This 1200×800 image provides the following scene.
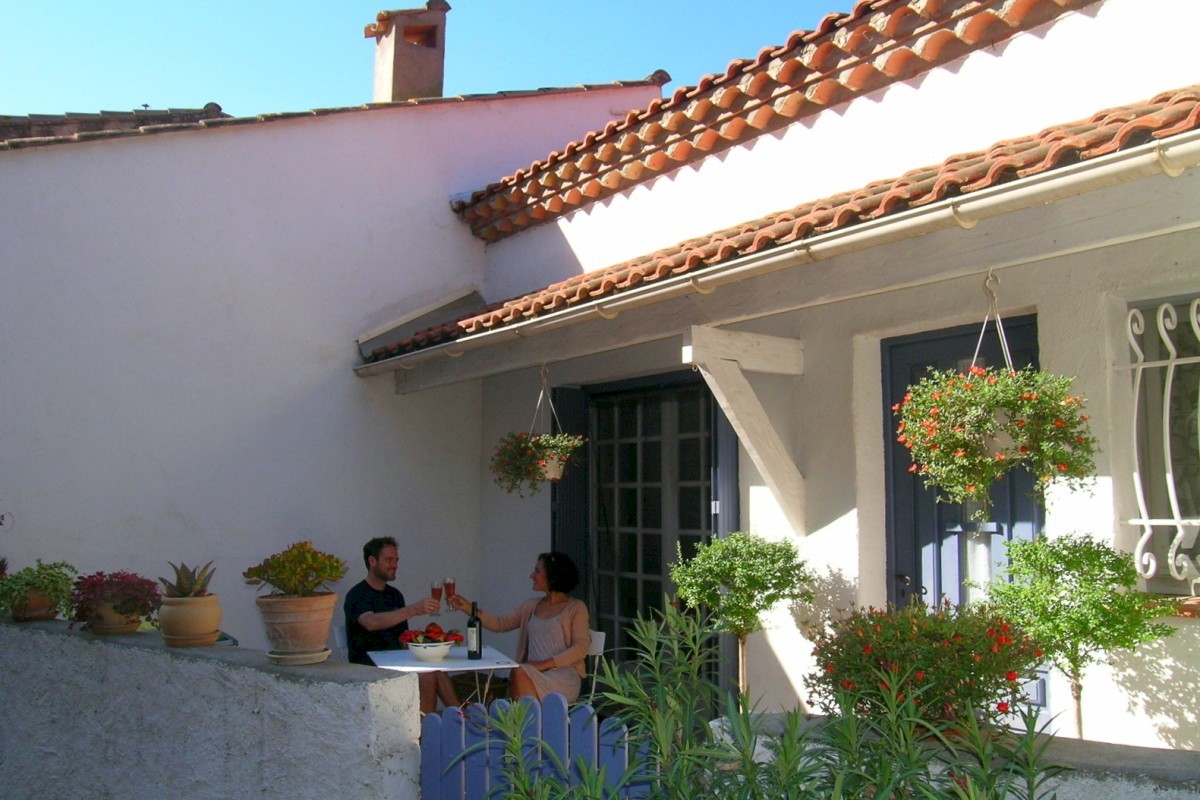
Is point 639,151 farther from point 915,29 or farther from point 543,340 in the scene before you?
point 915,29

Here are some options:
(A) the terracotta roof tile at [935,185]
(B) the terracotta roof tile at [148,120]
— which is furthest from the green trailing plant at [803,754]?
(B) the terracotta roof tile at [148,120]

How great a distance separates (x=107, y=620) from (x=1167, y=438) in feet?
15.8

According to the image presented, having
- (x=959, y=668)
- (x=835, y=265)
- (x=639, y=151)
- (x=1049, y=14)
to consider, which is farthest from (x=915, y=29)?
(x=959, y=668)

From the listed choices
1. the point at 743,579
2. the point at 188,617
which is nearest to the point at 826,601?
the point at 743,579

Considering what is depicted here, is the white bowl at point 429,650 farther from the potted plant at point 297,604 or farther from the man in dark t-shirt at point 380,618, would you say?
the potted plant at point 297,604

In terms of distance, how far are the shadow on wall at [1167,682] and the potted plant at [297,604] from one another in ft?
10.1

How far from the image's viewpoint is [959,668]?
9.25 feet

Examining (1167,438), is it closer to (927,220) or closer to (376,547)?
(927,220)

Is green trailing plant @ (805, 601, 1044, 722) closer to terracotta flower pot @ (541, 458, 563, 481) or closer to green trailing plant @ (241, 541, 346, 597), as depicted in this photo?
green trailing plant @ (241, 541, 346, 597)

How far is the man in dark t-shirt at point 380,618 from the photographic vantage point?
591 cm

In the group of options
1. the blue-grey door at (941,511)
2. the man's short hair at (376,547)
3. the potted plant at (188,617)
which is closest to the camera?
the potted plant at (188,617)

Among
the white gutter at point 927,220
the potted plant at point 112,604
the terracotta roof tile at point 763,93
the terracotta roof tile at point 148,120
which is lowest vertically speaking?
the potted plant at point 112,604

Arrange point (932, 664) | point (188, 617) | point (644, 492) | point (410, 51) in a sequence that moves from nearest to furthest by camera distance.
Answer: point (932, 664)
point (188, 617)
point (644, 492)
point (410, 51)

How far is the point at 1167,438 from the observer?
14.7ft
